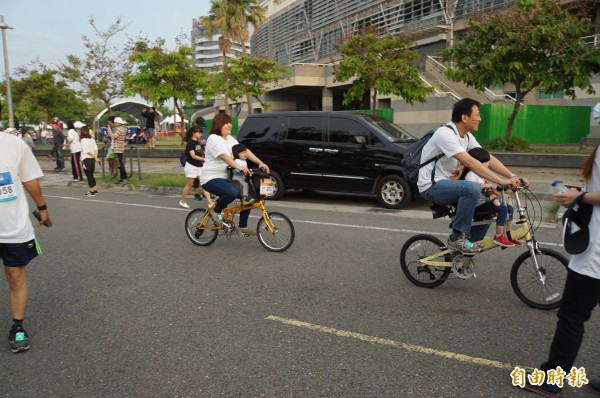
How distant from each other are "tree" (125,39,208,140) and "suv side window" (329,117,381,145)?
16.5m

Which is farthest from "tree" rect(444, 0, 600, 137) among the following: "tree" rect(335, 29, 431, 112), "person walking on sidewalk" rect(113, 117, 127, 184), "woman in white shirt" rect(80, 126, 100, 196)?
"woman in white shirt" rect(80, 126, 100, 196)

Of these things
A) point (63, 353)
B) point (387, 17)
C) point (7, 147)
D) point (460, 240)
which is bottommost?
point (63, 353)

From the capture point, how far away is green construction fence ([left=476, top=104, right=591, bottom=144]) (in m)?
20.1

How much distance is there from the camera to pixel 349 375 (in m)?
3.33

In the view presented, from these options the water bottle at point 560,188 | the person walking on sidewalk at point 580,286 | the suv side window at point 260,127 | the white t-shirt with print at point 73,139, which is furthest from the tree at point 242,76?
the person walking on sidewalk at point 580,286

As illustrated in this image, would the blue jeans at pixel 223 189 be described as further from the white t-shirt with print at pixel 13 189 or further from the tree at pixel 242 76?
the tree at pixel 242 76

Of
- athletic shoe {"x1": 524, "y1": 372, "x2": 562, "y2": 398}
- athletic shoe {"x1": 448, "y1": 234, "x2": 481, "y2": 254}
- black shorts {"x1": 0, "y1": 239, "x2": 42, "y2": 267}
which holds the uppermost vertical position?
black shorts {"x1": 0, "y1": 239, "x2": 42, "y2": 267}

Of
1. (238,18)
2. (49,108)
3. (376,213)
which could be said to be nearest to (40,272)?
(376,213)

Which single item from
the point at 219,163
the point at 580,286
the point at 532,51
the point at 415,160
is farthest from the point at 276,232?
the point at 532,51

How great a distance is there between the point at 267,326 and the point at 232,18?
4240 cm

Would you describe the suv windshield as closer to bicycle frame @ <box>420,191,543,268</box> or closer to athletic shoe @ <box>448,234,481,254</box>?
bicycle frame @ <box>420,191,543,268</box>

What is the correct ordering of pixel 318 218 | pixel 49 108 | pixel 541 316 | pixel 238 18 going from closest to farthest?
pixel 541 316 → pixel 318 218 → pixel 49 108 → pixel 238 18

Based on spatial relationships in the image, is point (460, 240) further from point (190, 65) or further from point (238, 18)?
point (238, 18)

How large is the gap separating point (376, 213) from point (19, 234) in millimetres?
7207
